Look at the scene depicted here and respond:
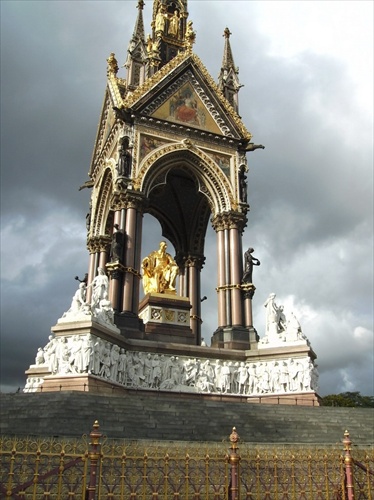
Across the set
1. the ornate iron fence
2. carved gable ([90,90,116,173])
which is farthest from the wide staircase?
carved gable ([90,90,116,173])

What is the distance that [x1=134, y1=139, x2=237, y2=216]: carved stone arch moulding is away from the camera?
893 inches

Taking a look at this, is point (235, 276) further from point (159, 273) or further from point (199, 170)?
point (199, 170)

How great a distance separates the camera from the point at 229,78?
27.2 m

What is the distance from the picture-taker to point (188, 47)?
25766 mm

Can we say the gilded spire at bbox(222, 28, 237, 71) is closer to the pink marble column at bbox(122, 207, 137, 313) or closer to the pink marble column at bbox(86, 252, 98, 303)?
the pink marble column at bbox(122, 207, 137, 313)

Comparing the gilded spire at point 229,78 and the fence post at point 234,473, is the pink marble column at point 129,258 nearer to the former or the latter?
the gilded spire at point 229,78

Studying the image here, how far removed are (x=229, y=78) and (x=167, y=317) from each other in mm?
13824

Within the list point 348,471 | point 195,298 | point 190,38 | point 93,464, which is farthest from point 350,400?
point 93,464

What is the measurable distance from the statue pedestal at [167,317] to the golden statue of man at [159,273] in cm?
82

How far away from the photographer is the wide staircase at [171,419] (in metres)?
11.6

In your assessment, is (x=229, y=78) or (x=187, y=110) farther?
(x=229, y=78)

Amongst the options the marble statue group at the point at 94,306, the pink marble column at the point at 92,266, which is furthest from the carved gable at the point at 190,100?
the marble statue group at the point at 94,306

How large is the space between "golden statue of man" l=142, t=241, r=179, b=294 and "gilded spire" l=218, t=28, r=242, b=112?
354 inches

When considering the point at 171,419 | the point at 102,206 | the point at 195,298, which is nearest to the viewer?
the point at 171,419
